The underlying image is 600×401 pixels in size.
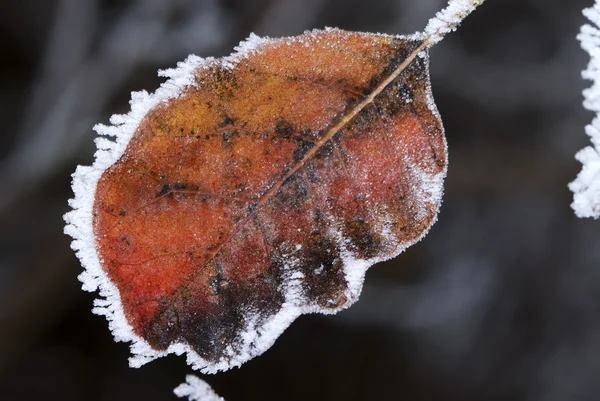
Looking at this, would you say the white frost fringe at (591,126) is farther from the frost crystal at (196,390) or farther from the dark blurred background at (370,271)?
the frost crystal at (196,390)

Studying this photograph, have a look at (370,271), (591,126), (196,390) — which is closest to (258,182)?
(370,271)

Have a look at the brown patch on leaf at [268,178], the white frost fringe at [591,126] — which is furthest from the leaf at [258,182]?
the white frost fringe at [591,126]

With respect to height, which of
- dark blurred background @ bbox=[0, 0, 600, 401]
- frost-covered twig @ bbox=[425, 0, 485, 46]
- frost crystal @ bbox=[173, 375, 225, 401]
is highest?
frost-covered twig @ bbox=[425, 0, 485, 46]

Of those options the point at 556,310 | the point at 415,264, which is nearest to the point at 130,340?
the point at 415,264

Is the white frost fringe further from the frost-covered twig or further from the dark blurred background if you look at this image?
the frost-covered twig

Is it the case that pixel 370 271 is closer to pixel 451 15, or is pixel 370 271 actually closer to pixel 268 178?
pixel 268 178

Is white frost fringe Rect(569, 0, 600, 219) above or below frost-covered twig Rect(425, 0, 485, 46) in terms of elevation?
below

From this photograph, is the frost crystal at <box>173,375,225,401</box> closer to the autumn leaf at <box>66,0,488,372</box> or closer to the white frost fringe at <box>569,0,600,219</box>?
the autumn leaf at <box>66,0,488,372</box>

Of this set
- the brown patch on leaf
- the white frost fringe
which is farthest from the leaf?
the white frost fringe
